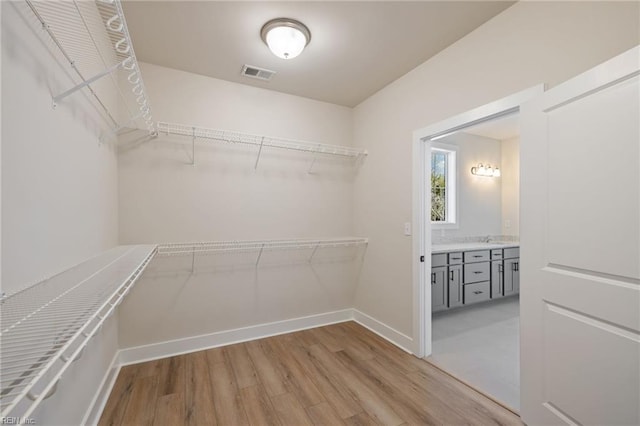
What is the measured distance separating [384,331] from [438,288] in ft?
3.34

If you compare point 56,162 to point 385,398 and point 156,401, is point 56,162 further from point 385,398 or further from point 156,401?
point 385,398

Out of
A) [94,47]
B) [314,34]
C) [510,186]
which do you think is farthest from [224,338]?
[510,186]

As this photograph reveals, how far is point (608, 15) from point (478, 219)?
3.72 meters

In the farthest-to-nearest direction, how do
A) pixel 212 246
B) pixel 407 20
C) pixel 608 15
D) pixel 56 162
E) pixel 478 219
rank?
pixel 478 219
pixel 212 246
pixel 407 20
pixel 608 15
pixel 56 162

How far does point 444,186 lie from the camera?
4555mm

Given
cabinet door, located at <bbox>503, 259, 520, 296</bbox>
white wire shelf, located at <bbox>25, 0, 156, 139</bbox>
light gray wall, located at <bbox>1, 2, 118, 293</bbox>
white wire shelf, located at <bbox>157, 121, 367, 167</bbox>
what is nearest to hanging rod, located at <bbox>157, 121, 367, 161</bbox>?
white wire shelf, located at <bbox>157, 121, 367, 167</bbox>

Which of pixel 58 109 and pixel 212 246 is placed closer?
pixel 58 109

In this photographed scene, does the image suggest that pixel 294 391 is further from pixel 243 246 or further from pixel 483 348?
pixel 483 348

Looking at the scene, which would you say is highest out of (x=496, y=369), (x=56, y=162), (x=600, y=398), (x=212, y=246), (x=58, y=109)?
(x=58, y=109)

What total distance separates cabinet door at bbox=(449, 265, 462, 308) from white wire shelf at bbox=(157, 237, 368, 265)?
51.1 inches

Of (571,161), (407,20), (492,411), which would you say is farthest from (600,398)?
(407,20)

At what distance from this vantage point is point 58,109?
124 centimetres

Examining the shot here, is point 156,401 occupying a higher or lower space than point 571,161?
lower

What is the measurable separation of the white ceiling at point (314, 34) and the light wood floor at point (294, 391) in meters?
2.60
